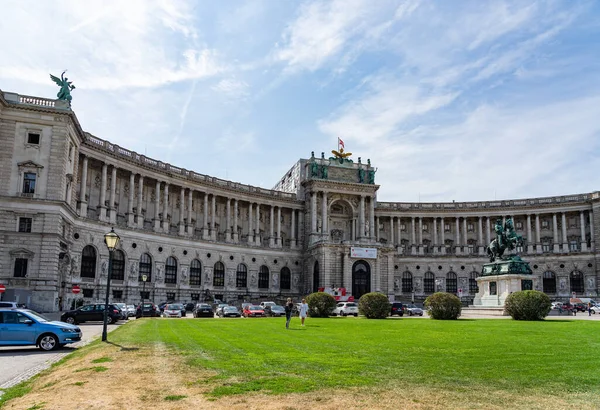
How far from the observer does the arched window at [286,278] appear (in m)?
91.8

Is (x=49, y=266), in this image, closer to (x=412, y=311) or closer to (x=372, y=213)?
(x=412, y=311)

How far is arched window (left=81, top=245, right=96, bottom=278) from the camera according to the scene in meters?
63.2

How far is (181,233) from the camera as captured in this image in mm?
79500

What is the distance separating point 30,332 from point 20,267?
30.2m

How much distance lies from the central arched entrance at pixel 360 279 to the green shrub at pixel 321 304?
38.9 metres

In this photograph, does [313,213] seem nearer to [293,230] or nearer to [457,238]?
[293,230]

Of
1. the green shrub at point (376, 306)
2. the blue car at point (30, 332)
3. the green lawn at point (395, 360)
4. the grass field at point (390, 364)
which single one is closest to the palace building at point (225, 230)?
the blue car at point (30, 332)

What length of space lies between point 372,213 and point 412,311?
36523 millimetres

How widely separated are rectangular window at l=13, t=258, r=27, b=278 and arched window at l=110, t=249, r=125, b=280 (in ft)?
59.2

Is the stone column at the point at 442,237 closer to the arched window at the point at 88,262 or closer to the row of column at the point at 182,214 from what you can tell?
the row of column at the point at 182,214

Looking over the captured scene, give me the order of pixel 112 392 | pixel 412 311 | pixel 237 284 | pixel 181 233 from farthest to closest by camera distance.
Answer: pixel 237 284 < pixel 181 233 < pixel 412 311 < pixel 112 392

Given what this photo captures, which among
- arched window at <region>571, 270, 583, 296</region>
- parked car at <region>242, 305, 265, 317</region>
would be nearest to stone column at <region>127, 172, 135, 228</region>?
parked car at <region>242, 305, 265, 317</region>

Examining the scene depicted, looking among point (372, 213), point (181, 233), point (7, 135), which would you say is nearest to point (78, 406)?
point (7, 135)

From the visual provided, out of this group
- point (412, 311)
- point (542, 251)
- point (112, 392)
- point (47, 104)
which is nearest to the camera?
point (112, 392)
